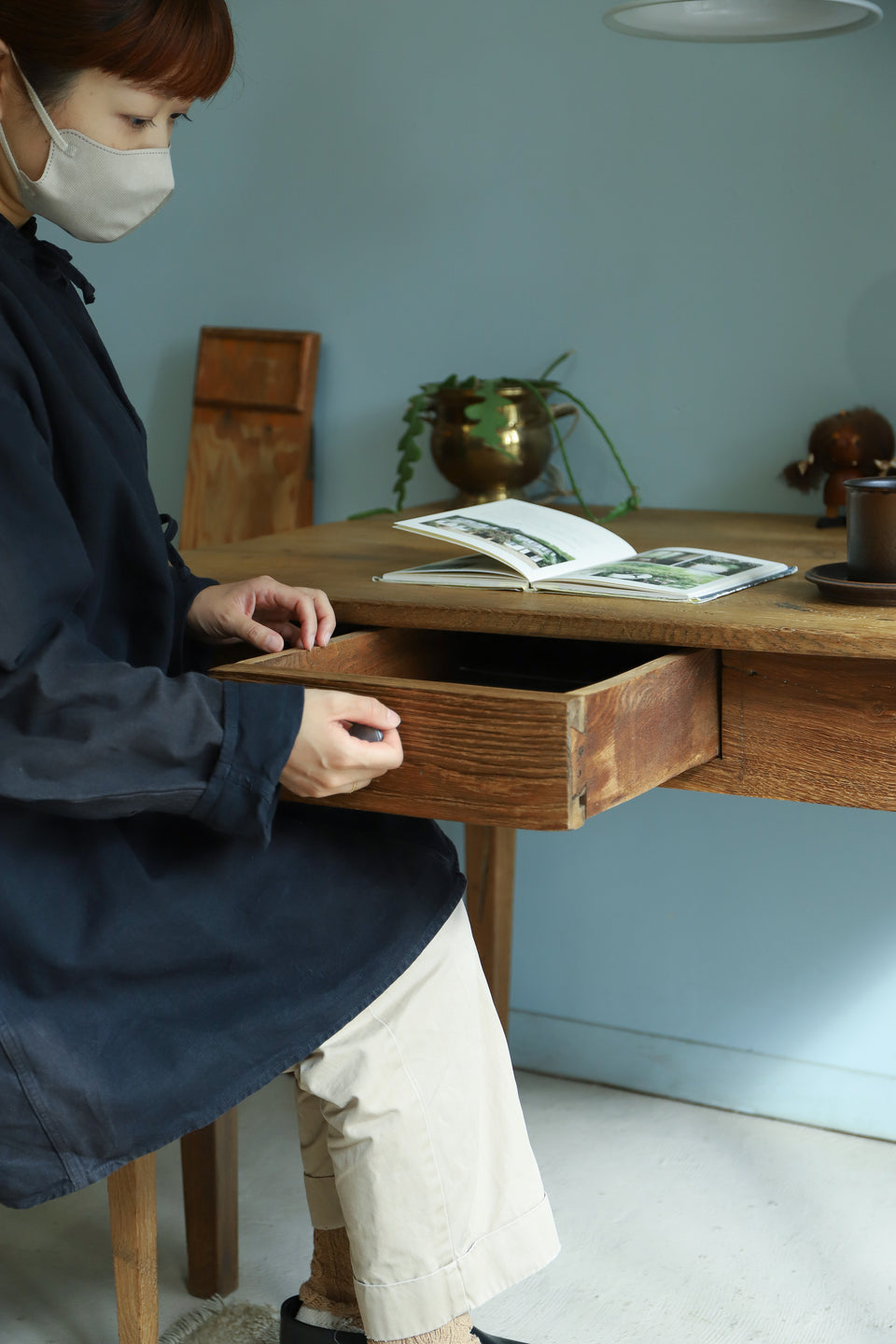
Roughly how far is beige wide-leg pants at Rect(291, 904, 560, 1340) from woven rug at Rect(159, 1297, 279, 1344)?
465 mm

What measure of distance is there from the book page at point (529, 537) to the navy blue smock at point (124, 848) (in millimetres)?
280

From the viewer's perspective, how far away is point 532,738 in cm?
91

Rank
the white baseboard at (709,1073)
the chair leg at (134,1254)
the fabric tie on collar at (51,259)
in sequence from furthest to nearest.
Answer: the white baseboard at (709,1073) → the chair leg at (134,1254) → the fabric tie on collar at (51,259)

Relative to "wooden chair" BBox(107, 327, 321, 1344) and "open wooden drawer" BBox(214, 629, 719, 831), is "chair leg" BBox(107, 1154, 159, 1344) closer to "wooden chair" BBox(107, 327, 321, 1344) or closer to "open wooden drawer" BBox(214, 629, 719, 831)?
"open wooden drawer" BBox(214, 629, 719, 831)

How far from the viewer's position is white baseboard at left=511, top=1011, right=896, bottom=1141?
1894 mm

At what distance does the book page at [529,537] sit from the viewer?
1.29 m

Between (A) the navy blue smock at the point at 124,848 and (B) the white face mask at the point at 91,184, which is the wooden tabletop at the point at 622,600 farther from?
(B) the white face mask at the point at 91,184

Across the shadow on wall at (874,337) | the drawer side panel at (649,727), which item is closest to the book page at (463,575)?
the drawer side panel at (649,727)

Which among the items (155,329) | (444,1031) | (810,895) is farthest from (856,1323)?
(155,329)

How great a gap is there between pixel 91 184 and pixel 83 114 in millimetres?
60

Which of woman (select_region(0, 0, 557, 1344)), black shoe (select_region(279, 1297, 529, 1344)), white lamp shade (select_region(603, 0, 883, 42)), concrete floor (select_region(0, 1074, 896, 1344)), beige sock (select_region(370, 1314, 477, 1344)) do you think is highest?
white lamp shade (select_region(603, 0, 883, 42))

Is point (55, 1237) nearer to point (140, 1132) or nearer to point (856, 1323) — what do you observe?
point (140, 1132)

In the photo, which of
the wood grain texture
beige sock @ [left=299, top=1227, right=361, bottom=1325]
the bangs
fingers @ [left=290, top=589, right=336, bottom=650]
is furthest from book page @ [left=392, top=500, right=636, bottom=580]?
beige sock @ [left=299, top=1227, right=361, bottom=1325]

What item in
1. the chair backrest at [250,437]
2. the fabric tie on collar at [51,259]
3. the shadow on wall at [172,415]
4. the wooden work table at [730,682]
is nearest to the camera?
the wooden work table at [730,682]
